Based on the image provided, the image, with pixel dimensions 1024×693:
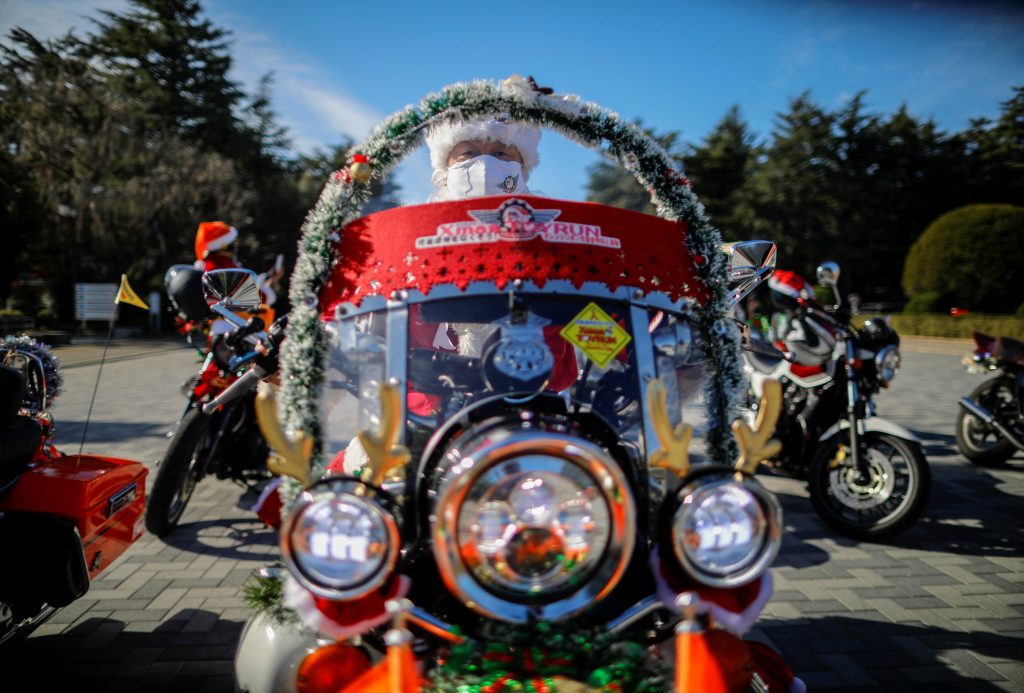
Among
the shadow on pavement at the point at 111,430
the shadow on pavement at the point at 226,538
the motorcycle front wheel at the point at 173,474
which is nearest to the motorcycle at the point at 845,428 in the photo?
the shadow on pavement at the point at 226,538

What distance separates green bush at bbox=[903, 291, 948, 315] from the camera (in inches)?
782

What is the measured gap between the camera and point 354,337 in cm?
180

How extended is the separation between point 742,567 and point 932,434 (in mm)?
6868

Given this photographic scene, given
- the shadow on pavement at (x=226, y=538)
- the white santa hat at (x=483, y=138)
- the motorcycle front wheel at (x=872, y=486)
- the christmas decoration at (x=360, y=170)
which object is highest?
the white santa hat at (x=483, y=138)

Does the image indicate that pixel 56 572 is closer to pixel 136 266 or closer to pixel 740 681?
pixel 740 681

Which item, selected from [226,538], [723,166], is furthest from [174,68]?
[226,538]

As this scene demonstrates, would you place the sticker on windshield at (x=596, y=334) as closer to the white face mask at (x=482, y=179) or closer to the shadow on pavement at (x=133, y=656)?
the white face mask at (x=482, y=179)

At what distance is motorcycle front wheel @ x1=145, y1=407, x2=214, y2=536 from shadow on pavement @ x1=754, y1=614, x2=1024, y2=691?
3345mm

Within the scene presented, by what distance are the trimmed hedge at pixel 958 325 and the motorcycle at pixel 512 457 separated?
1700cm

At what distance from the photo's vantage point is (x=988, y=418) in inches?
213

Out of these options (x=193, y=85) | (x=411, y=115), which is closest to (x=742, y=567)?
(x=411, y=115)

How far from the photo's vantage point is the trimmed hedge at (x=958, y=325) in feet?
52.1

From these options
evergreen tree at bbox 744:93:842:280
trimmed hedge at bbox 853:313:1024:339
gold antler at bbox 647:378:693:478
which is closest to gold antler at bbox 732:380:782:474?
gold antler at bbox 647:378:693:478

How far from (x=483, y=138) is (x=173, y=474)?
2777mm
